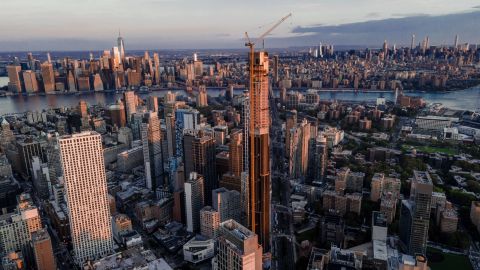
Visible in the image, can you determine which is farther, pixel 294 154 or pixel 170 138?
pixel 170 138

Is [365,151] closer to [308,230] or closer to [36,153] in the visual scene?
[308,230]

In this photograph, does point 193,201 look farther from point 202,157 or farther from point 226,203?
point 202,157

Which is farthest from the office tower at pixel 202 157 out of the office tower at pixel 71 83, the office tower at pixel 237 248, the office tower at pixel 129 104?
the office tower at pixel 71 83

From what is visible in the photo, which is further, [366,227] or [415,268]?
[366,227]

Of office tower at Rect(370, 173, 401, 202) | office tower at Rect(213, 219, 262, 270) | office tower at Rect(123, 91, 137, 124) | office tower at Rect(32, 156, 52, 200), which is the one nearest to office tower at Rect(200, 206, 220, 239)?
office tower at Rect(213, 219, 262, 270)

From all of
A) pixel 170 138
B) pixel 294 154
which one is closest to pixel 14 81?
pixel 170 138

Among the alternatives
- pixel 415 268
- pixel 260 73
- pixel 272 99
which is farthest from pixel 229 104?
pixel 415 268

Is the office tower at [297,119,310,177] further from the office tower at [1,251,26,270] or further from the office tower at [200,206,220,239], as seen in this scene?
the office tower at [1,251,26,270]
